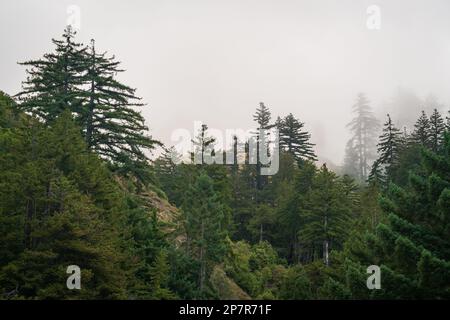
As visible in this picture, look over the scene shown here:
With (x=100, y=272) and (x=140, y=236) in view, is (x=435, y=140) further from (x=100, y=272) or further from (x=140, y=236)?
(x=100, y=272)

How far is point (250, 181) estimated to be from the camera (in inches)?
2359

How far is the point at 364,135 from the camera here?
101625 mm

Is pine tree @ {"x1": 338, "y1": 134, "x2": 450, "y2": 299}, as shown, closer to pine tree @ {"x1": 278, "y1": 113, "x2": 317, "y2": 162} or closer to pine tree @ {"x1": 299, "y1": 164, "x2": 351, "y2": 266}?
pine tree @ {"x1": 299, "y1": 164, "x2": 351, "y2": 266}

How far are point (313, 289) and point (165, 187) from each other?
3380 centimetres

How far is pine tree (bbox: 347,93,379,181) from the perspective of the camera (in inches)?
3893

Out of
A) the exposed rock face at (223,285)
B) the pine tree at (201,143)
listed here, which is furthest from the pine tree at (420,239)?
→ the pine tree at (201,143)

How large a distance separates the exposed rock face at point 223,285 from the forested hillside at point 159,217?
0.12 meters

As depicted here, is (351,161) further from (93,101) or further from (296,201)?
(93,101)

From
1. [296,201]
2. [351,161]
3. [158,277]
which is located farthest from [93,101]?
[351,161]

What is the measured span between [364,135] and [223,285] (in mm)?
78893

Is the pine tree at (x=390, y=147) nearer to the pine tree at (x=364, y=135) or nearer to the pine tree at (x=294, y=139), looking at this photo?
the pine tree at (x=294, y=139)

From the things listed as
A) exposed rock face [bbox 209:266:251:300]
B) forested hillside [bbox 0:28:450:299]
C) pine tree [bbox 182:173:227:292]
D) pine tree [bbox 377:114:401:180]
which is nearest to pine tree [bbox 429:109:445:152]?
forested hillside [bbox 0:28:450:299]

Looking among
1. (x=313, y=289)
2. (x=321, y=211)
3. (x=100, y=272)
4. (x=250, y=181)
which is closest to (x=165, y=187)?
(x=250, y=181)
